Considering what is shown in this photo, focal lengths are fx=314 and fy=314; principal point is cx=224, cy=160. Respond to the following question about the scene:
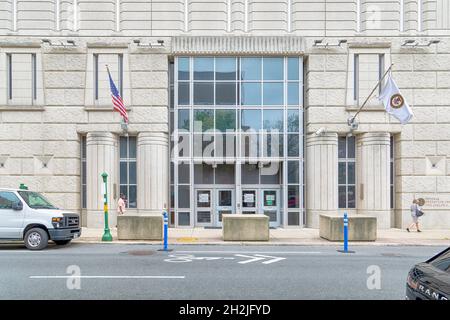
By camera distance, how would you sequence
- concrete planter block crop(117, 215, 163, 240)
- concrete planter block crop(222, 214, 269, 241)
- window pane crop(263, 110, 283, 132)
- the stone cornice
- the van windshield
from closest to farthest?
1. the van windshield
2. concrete planter block crop(222, 214, 269, 241)
3. concrete planter block crop(117, 215, 163, 240)
4. the stone cornice
5. window pane crop(263, 110, 283, 132)

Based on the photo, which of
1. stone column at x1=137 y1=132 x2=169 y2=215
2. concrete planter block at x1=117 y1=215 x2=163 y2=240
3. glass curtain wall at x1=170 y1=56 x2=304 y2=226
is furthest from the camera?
glass curtain wall at x1=170 y1=56 x2=304 y2=226

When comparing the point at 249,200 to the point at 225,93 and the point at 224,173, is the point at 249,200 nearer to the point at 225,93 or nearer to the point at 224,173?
the point at 224,173

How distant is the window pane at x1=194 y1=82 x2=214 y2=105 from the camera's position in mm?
17875

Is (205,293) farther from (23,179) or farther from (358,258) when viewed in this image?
(23,179)

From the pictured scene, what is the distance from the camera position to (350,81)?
17344mm

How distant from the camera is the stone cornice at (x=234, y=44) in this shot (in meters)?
17.2

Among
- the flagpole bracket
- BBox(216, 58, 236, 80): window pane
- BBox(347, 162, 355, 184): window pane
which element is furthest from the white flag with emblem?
BBox(216, 58, 236, 80): window pane

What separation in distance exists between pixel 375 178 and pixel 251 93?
26.9 feet

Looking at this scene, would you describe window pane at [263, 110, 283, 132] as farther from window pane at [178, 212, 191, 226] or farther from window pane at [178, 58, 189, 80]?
window pane at [178, 212, 191, 226]

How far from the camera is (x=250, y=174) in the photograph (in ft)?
58.6

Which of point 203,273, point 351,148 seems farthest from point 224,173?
point 203,273

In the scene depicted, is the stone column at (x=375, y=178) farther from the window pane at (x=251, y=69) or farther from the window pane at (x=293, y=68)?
the window pane at (x=251, y=69)

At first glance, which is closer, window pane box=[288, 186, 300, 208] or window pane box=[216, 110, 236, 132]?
window pane box=[288, 186, 300, 208]

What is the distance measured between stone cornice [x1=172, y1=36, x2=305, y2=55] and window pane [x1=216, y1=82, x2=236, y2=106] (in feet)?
5.82
